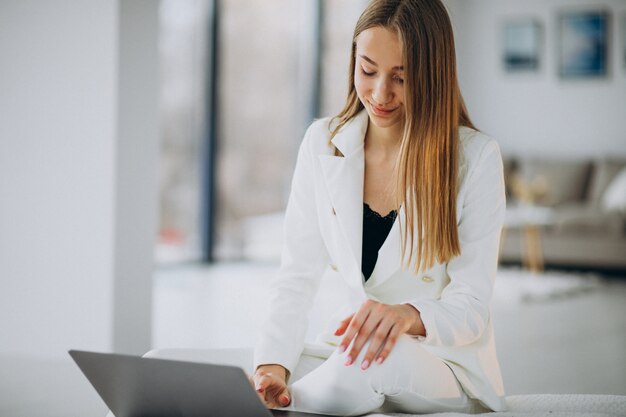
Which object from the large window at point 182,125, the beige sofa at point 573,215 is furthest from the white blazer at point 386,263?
the beige sofa at point 573,215

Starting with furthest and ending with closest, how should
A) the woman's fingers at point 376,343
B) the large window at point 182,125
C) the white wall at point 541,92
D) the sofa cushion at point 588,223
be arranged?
the white wall at point 541,92 < the sofa cushion at point 588,223 < the large window at point 182,125 < the woman's fingers at point 376,343

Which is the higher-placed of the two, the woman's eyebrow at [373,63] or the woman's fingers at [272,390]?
the woman's eyebrow at [373,63]

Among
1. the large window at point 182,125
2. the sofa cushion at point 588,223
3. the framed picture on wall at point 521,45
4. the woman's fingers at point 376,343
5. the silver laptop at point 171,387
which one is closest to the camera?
the silver laptop at point 171,387

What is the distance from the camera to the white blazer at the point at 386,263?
1384 millimetres

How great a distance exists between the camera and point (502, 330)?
427 cm

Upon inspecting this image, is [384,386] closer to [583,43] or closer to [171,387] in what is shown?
[171,387]

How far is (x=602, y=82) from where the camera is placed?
24.8 ft

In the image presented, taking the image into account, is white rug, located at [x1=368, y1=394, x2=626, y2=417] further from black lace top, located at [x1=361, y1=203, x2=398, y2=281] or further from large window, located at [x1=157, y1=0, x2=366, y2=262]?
large window, located at [x1=157, y1=0, x2=366, y2=262]

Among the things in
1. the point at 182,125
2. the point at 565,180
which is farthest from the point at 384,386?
the point at 565,180

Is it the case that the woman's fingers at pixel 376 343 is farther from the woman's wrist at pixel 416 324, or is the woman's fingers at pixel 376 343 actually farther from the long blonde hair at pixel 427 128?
the long blonde hair at pixel 427 128

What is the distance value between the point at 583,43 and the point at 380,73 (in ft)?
22.5

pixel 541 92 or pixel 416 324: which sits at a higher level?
pixel 541 92

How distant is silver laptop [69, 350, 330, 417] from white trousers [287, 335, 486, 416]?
43 mm

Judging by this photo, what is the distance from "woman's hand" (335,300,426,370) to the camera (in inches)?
48.0
